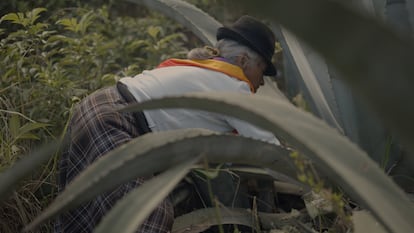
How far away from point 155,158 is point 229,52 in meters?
1.32

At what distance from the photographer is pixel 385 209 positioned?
1.21 m

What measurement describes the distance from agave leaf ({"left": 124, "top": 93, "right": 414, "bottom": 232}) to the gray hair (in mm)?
1265

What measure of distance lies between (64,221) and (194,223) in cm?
44

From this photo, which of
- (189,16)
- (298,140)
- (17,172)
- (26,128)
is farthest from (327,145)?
(189,16)

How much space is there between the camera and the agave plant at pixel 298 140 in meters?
0.88

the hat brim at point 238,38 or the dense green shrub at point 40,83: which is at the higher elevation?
the hat brim at point 238,38

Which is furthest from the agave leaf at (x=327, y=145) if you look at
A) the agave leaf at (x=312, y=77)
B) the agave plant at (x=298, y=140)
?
the agave leaf at (x=312, y=77)

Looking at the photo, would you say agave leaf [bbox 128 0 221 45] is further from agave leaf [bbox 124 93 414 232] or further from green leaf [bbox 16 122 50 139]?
agave leaf [bbox 124 93 414 232]

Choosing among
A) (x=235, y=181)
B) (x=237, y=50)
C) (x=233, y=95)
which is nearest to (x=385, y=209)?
(x=233, y=95)

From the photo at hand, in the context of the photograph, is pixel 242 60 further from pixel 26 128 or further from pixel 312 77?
pixel 26 128

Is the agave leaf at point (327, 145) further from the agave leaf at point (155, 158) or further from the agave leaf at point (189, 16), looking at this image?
the agave leaf at point (189, 16)

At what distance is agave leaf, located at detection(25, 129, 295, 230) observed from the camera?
122 centimetres

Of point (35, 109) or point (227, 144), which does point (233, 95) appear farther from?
point (35, 109)

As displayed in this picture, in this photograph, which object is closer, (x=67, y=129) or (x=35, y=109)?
(x=67, y=129)
